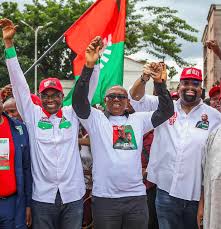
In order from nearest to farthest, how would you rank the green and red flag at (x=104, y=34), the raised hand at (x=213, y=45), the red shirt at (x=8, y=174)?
the red shirt at (x=8, y=174)
the raised hand at (x=213, y=45)
the green and red flag at (x=104, y=34)

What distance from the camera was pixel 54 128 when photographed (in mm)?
4355

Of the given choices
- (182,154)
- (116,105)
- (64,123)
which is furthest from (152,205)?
(64,123)

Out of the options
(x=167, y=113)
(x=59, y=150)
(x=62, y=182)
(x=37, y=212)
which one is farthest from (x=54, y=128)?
(x=167, y=113)

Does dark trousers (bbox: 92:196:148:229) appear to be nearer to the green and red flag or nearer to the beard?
the beard

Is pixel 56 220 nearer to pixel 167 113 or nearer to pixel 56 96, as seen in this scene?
pixel 56 96

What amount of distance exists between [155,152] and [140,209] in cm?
63

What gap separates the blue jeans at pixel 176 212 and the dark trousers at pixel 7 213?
1414 millimetres

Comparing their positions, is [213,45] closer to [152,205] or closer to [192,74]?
[192,74]

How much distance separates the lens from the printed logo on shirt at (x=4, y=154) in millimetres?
4182

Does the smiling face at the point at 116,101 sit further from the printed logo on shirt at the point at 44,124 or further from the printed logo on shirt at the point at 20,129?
the printed logo on shirt at the point at 20,129

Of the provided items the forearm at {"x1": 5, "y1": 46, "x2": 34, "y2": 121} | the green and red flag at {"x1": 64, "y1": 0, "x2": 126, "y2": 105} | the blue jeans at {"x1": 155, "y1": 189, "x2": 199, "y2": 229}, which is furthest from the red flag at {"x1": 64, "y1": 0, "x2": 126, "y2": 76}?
the blue jeans at {"x1": 155, "y1": 189, "x2": 199, "y2": 229}

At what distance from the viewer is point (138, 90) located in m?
4.83

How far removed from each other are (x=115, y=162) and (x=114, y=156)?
6 cm

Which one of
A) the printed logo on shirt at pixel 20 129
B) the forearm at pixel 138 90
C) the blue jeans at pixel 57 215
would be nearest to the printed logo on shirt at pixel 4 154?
the printed logo on shirt at pixel 20 129
